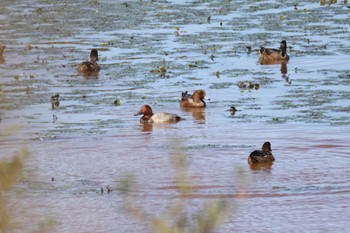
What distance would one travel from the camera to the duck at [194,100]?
17969 mm

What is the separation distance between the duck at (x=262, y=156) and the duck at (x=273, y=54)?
341 inches

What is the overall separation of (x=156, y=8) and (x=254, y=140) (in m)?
17.2

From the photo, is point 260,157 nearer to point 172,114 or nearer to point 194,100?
point 172,114

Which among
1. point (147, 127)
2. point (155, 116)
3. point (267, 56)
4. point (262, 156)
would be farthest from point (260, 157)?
point (267, 56)

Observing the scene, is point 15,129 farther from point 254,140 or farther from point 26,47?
point 26,47

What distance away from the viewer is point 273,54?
22453 millimetres

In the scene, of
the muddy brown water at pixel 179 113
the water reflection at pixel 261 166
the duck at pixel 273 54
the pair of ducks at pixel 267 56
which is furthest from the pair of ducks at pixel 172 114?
the duck at pixel 273 54

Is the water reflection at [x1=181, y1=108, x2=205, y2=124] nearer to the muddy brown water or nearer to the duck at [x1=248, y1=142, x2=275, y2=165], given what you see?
the muddy brown water

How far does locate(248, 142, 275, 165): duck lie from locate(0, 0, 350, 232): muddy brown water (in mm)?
153

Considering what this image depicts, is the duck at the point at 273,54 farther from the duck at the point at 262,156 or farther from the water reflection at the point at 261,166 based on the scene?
the water reflection at the point at 261,166

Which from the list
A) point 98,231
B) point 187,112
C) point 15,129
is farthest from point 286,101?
point 15,129

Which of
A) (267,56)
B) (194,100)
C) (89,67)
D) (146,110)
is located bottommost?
(146,110)

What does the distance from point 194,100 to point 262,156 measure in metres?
4.81

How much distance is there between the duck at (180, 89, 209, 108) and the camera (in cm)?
1797
